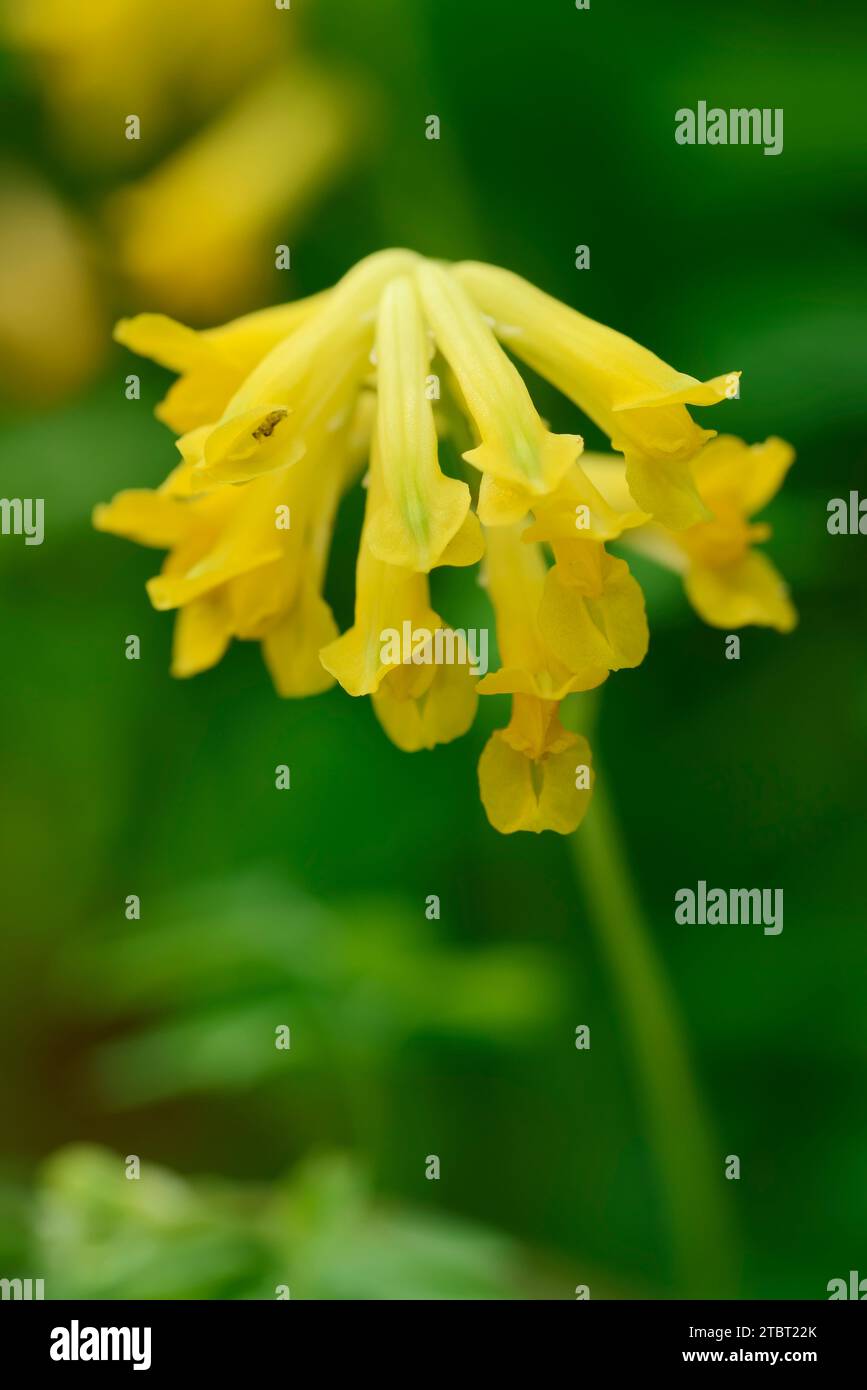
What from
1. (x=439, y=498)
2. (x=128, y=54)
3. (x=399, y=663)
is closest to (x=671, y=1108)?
(x=399, y=663)

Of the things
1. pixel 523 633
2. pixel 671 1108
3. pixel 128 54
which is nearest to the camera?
pixel 523 633

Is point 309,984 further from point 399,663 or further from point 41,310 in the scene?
point 41,310

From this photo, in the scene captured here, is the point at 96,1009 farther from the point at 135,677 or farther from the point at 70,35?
the point at 70,35

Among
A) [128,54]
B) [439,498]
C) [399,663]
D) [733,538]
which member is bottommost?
[399,663]

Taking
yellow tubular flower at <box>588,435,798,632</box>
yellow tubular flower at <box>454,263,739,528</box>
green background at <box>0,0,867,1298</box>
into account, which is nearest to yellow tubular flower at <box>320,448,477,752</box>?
yellow tubular flower at <box>454,263,739,528</box>

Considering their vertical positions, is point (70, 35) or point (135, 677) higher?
point (70, 35)

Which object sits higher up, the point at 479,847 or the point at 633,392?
the point at 633,392

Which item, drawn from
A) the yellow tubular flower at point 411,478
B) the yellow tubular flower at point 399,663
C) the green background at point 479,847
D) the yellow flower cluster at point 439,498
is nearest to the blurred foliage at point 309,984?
the green background at point 479,847
